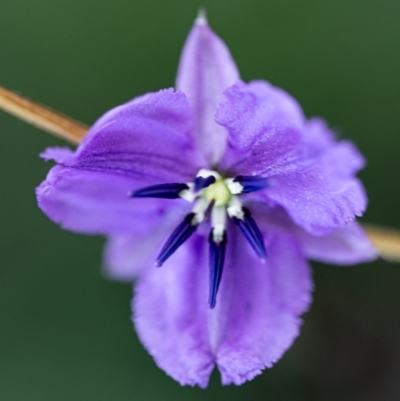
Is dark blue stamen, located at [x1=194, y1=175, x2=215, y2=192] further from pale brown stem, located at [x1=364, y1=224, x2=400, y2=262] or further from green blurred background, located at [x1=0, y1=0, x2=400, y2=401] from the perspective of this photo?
green blurred background, located at [x1=0, y1=0, x2=400, y2=401]

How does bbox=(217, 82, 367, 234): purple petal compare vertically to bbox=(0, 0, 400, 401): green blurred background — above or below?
above

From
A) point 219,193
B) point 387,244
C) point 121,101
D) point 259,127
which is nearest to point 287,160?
point 259,127

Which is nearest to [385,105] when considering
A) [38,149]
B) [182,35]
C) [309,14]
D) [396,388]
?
[309,14]

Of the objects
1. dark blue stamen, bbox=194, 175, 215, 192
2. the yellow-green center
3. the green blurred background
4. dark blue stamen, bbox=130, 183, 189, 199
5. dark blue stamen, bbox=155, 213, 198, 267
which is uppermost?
dark blue stamen, bbox=194, 175, 215, 192

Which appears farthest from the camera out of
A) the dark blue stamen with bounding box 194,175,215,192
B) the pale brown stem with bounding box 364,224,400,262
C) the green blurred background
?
the green blurred background

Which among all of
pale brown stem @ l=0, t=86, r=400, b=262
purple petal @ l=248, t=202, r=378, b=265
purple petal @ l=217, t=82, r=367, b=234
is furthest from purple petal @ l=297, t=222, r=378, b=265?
pale brown stem @ l=0, t=86, r=400, b=262

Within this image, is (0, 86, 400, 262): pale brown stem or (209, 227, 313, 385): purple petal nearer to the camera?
(0, 86, 400, 262): pale brown stem

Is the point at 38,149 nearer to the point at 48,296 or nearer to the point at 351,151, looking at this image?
the point at 48,296

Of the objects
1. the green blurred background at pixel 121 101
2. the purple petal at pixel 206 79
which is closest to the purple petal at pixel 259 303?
the purple petal at pixel 206 79
